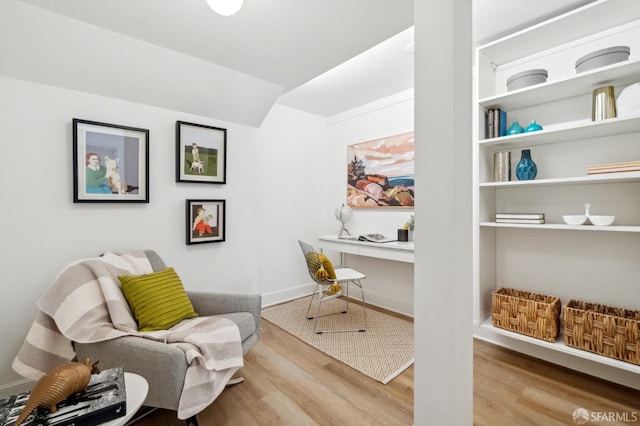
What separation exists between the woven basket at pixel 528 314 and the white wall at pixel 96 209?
2.22 meters

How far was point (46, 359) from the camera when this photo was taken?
156 cm

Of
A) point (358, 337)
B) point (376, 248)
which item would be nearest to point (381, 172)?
point (376, 248)

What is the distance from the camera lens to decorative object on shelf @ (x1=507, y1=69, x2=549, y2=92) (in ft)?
6.89

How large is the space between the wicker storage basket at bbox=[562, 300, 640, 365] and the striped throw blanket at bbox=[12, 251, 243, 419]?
216 centimetres

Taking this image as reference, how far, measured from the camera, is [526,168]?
223cm

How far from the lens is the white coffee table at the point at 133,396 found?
0.95m

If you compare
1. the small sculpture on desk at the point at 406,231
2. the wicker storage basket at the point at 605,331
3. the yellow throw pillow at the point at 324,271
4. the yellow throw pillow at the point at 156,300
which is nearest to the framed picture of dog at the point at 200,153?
the yellow throw pillow at the point at 156,300

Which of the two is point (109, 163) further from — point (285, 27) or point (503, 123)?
point (503, 123)

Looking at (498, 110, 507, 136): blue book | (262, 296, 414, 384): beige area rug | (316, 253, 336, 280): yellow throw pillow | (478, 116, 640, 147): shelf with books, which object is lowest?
(262, 296, 414, 384): beige area rug

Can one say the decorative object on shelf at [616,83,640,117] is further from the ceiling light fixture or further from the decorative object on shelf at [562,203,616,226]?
the ceiling light fixture

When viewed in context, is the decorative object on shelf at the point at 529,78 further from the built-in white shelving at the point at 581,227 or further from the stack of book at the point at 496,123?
the built-in white shelving at the point at 581,227

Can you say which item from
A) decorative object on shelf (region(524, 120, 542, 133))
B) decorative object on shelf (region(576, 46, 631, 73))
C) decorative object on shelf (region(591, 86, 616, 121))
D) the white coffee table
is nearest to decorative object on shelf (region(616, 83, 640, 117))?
decorative object on shelf (region(591, 86, 616, 121))

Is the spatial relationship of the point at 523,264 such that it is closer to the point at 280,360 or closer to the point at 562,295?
the point at 562,295

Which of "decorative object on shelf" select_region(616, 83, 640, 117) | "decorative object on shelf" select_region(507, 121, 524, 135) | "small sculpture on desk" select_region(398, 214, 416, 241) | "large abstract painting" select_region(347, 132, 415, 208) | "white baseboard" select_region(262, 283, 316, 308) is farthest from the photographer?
"white baseboard" select_region(262, 283, 316, 308)
